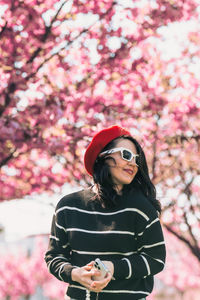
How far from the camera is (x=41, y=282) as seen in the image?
2398cm

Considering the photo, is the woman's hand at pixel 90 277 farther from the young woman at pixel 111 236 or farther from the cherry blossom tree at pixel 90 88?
the cherry blossom tree at pixel 90 88

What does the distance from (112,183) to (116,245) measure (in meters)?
0.34

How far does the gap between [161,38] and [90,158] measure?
189 inches

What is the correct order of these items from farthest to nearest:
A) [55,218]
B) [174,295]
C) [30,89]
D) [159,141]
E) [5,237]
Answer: [5,237] < [174,295] < [159,141] < [30,89] < [55,218]

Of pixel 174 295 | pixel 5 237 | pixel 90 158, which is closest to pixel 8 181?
pixel 90 158

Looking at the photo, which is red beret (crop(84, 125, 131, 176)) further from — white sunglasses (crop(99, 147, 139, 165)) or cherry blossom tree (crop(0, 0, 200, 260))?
cherry blossom tree (crop(0, 0, 200, 260))

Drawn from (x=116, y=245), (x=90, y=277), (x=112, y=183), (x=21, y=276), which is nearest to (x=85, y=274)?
(x=90, y=277)

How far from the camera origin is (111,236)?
1.93 metres

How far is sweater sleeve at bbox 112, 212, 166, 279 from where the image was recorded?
186cm

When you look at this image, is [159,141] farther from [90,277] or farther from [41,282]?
[41,282]

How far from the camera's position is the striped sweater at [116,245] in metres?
1.90

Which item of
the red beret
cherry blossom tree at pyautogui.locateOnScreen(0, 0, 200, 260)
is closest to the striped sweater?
the red beret

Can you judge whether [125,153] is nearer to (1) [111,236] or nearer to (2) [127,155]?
(2) [127,155]

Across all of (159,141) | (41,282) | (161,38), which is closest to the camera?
(159,141)
